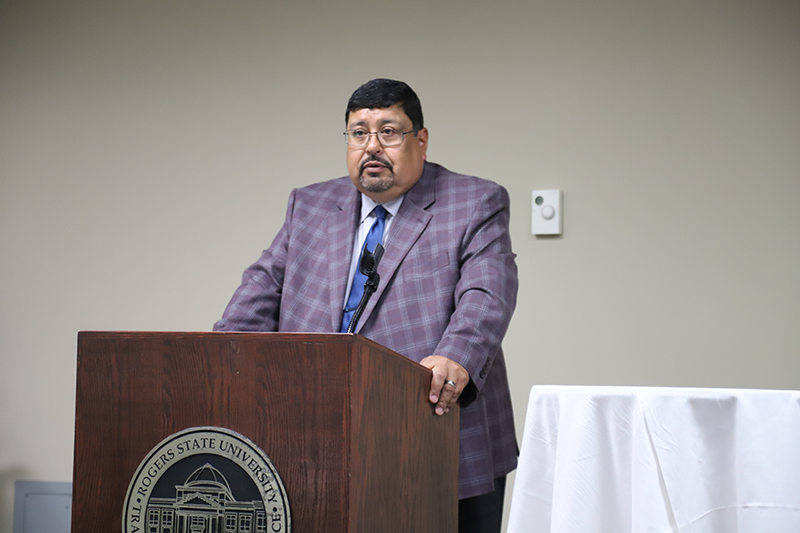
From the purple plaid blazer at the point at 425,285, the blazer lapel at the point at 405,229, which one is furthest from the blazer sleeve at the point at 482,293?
the blazer lapel at the point at 405,229

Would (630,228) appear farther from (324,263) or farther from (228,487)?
(228,487)

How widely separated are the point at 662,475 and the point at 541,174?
212 cm

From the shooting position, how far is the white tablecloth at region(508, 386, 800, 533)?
1051 mm

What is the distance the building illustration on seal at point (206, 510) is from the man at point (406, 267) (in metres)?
0.72

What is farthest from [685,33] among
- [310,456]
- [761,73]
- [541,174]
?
[310,456]

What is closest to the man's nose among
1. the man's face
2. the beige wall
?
the man's face

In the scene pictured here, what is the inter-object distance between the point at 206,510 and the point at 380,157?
1.05 meters

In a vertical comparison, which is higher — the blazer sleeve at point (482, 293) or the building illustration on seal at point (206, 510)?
the blazer sleeve at point (482, 293)

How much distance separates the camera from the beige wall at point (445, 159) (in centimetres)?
292

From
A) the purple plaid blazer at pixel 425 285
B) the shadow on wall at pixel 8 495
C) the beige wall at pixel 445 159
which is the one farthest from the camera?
the shadow on wall at pixel 8 495

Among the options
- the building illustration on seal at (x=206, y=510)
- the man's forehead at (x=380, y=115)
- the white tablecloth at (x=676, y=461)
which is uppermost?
the man's forehead at (x=380, y=115)

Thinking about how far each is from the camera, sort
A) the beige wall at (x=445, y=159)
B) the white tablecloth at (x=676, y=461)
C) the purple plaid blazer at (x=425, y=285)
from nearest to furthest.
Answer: the white tablecloth at (x=676, y=461)
the purple plaid blazer at (x=425, y=285)
the beige wall at (x=445, y=159)

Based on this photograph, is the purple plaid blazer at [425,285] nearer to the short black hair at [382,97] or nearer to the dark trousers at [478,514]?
the dark trousers at [478,514]

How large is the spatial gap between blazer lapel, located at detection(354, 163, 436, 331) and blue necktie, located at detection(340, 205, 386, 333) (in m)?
0.03
